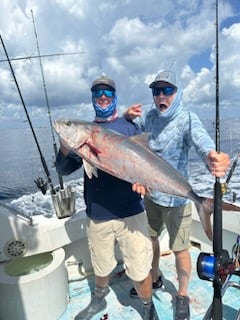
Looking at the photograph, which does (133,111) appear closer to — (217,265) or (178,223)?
(178,223)

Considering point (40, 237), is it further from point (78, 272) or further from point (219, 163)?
point (219, 163)

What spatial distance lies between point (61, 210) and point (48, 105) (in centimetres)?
132

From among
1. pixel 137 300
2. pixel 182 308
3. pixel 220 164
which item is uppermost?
pixel 220 164

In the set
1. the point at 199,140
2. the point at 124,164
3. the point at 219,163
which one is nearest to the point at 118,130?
the point at 124,164

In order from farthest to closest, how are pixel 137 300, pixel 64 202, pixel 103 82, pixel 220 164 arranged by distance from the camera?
pixel 64 202 < pixel 137 300 < pixel 103 82 < pixel 220 164

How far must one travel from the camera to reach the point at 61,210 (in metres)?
2.96

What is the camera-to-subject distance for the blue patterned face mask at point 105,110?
2182mm

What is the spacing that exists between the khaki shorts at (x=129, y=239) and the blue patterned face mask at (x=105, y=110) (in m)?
0.73

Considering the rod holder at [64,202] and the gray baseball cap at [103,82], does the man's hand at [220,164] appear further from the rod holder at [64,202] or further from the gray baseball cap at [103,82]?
the rod holder at [64,202]

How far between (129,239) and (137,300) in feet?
2.80

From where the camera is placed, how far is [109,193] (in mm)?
2193

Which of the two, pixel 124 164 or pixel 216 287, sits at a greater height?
pixel 124 164

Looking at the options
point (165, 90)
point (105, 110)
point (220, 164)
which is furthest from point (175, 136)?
point (220, 164)

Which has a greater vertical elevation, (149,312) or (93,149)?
(93,149)
